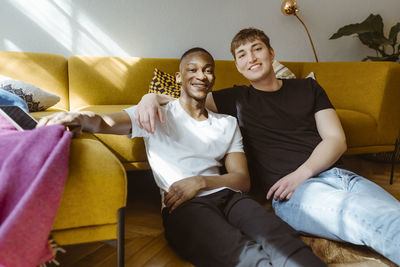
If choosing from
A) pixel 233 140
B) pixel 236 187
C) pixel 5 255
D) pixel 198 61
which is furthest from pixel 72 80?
pixel 5 255

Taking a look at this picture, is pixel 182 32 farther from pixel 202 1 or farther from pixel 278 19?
pixel 278 19

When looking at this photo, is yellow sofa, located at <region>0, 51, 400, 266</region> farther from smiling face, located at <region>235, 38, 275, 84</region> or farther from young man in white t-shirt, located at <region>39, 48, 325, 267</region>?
smiling face, located at <region>235, 38, 275, 84</region>

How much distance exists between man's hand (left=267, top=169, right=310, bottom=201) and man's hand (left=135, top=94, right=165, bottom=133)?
1.70 ft

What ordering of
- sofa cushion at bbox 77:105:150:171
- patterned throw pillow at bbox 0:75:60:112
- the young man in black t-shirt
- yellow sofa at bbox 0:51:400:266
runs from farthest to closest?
yellow sofa at bbox 0:51:400:266, patterned throw pillow at bbox 0:75:60:112, sofa cushion at bbox 77:105:150:171, the young man in black t-shirt

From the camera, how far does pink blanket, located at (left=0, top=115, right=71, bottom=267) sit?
1.77 feet

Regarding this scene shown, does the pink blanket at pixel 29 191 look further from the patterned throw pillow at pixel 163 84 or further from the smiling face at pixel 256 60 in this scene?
the patterned throw pillow at pixel 163 84

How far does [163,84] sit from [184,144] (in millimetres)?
927

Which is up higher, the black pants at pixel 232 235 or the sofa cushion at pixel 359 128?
the sofa cushion at pixel 359 128

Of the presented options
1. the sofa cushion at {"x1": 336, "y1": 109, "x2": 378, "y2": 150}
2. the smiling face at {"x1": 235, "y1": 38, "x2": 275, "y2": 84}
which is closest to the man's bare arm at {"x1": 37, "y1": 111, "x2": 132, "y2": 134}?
the smiling face at {"x1": 235, "y1": 38, "x2": 275, "y2": 84}

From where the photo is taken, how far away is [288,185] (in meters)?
1.11

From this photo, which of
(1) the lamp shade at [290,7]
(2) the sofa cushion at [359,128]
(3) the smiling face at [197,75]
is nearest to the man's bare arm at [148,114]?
(3) the smiling face at [197,75]

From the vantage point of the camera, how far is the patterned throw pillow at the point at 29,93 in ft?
5.10

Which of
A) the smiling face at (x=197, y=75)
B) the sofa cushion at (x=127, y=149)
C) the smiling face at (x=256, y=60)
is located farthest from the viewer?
the sofa cushion at (x=127, y=149)

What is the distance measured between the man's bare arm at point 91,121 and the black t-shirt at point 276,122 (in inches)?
18.4
